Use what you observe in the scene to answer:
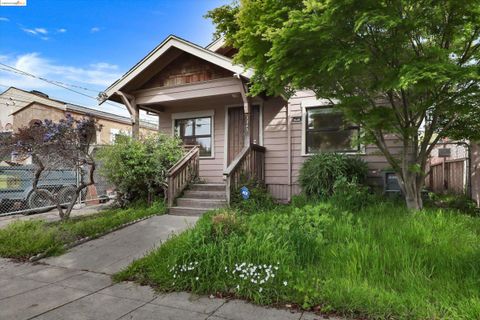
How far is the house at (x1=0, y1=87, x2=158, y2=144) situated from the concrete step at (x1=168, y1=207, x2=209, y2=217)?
29.3ft

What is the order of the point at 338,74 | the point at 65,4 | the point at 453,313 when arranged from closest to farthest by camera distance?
the point at 453,313 → the point at 338,74 → the point at 65,4

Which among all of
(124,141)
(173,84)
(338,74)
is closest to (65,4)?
(173,84)

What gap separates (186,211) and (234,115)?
12.2 ft

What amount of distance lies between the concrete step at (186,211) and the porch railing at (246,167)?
0.73 meters

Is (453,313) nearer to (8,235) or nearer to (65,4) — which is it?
(8,235)

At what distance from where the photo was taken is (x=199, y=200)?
7.51 meters

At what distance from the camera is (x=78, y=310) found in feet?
9.98

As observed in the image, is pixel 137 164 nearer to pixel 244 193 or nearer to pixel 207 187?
pixel 207 187

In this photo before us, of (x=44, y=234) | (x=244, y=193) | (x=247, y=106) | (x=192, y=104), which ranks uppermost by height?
(x=192, y=104)

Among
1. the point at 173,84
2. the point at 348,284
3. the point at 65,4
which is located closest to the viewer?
the point at 348,284

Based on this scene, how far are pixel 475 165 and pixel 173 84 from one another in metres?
7.67

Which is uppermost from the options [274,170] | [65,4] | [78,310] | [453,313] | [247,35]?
[65,4]

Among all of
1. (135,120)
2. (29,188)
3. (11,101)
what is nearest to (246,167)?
(135,120)

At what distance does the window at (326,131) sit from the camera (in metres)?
8.23
